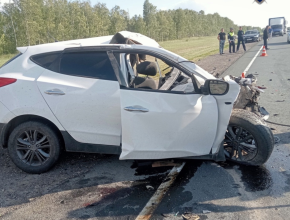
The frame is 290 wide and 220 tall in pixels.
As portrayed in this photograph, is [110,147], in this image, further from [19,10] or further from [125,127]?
[19,10]

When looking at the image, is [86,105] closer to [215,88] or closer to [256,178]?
[215,88]

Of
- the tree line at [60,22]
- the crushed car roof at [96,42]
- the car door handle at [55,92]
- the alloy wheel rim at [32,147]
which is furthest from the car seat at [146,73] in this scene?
the tree line at [60,22]

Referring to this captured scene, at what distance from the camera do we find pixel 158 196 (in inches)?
138

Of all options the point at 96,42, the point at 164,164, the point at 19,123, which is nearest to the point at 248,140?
the point at 164,164

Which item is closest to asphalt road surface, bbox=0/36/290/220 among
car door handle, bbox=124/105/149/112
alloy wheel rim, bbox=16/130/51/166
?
alloy wheel rim, bbox=16/130/51/166

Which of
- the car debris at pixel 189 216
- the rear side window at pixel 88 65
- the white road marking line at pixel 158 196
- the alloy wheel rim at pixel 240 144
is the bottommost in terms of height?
the car debris at pixel 189 216

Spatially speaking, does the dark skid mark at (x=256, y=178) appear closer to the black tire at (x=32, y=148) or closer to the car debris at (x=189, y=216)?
the car debris at (x=189, y=216)

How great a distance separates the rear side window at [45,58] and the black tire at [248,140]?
2664 millimetres

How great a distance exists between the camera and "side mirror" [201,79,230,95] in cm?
375

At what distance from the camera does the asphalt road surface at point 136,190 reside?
3.21 meters

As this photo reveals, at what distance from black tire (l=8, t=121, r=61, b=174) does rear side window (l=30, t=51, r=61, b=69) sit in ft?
2.83

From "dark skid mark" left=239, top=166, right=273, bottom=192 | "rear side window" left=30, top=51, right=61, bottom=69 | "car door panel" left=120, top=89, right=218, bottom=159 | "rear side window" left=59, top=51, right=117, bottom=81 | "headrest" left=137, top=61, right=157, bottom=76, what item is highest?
"rear side window" left=30, top=51, right=61, bottom=69

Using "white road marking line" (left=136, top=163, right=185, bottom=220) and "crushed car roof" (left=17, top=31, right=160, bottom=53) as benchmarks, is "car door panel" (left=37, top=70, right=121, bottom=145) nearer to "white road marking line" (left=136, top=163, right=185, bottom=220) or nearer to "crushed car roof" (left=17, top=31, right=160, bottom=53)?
"crushed car roof" (left=17, top=31, right=160, bottom=53)

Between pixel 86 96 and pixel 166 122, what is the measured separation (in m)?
1.13
